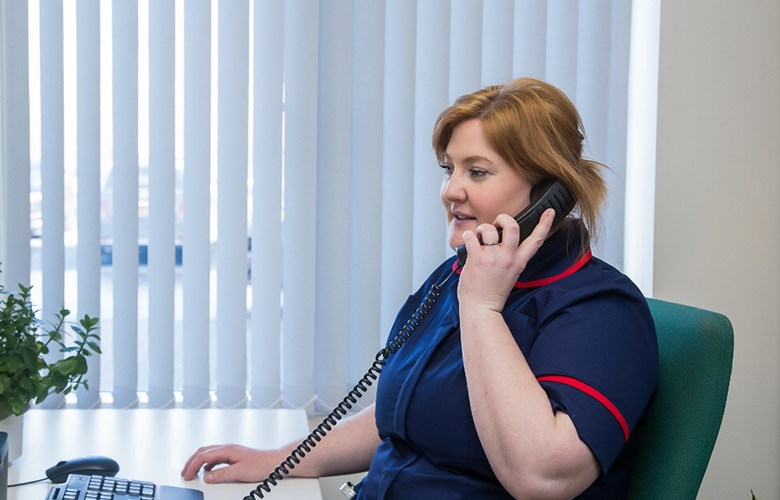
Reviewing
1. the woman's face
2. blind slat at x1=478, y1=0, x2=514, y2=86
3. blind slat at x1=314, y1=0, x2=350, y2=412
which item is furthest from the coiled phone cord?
blind slat at x1=478, y1=0, x2=514, y2=86

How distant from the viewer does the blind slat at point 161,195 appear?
6.51 ft

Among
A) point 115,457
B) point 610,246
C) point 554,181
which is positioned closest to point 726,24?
point 610,246

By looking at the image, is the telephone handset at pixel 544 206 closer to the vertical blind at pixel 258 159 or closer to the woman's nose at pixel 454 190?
the woman's nose at pixel 454 190

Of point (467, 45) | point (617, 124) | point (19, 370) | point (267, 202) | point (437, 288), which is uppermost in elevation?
point (467, 45)

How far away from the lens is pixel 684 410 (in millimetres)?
1100

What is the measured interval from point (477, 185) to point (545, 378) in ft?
1.28

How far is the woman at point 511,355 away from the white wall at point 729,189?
798 mm

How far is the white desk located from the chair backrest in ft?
1.87

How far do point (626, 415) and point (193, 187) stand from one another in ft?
4.46

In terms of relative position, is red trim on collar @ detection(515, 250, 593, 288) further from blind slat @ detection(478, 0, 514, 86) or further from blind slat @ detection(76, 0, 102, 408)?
blind slat @ detection(76, 0, 102, 408)

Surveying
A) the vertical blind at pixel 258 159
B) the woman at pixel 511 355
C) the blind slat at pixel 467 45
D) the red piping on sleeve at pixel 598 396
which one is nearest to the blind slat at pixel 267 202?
the vertical blind at pixel 258 159

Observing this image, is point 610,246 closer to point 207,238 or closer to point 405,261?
point 405,261

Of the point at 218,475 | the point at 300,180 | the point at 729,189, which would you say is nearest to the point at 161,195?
the point at 300,180

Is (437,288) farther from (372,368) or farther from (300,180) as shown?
(300,180)
